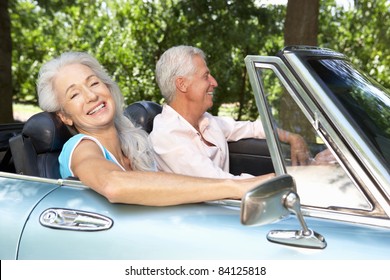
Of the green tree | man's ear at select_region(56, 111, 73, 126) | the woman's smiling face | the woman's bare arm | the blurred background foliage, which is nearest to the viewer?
the woman's bare arm

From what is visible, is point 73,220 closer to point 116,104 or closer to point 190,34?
point 116,104

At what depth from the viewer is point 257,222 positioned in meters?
1.59

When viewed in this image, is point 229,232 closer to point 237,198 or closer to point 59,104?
point 237,198

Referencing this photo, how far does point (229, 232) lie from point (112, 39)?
14.6 m

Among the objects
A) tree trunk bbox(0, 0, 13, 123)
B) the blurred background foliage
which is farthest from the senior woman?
the blurred background foliage

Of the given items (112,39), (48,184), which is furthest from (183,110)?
(112,39)

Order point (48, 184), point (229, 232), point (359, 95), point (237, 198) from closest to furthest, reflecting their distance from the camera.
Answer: point (229, 232), point (237, 198), point (359, 95), point (48, 184)

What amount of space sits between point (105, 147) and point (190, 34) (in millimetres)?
8639

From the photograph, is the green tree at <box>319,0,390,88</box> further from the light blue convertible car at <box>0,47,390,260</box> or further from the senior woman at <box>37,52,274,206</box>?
the light blue convertible car at <box>0,47,390,260</box>

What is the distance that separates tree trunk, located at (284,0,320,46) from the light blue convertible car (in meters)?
4.16

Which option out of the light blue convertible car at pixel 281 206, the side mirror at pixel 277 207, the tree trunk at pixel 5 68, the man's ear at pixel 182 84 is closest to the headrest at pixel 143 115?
the man's ear at pixel 182 84

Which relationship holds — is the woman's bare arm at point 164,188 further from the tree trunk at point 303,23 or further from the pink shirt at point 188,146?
the tree trunk at point 303,23

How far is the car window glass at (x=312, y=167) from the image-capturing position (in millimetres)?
1862

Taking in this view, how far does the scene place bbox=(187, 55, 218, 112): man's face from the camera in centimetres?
308
